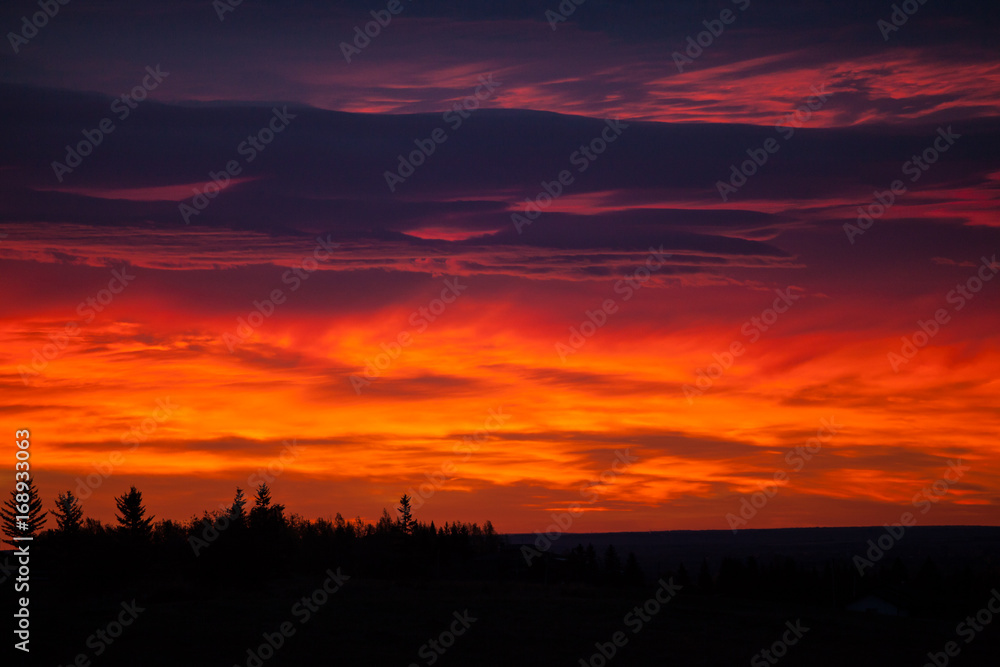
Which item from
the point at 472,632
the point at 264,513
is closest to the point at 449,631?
the point at 472,632

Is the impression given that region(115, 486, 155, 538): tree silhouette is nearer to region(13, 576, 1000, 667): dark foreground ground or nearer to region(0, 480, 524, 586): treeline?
region(0, 480, 524, 586): treeline

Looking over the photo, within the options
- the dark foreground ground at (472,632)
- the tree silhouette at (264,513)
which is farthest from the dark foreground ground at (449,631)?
the tree silhouette at (264,513)

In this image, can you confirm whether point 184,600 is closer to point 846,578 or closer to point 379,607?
point 379,607

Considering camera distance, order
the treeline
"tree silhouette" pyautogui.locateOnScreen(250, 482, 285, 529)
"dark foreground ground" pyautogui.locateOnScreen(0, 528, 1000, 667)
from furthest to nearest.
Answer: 1. "tree silhouette" pyautogui.locateOnScreen(250, 482, 285, 529)
2. the treeline
3. "dark foreground ground" pyautogui.locateOnScreen(0, 528, 1000, 667)

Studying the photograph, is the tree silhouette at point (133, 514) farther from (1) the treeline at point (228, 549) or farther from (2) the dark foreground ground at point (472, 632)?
(2) the dark foreground ground at point (472, 632)

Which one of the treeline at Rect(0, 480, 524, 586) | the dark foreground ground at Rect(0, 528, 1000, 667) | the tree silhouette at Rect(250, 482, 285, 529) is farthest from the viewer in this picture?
the tree silhouette at Rect(250, 482, 285, 529)

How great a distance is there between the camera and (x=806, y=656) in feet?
120

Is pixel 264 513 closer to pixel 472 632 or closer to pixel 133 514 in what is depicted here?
pixel 133 514

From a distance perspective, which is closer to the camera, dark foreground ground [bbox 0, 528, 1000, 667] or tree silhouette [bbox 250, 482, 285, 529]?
dark foreground ground [bbox 0, 528, 1000, 667]

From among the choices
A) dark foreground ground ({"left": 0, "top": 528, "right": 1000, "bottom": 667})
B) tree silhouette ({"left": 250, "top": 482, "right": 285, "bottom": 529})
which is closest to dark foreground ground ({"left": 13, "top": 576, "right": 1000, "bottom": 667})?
dark foreground ground ({"left": 0, "top": 528, "right": 1000, "bottom": 667})

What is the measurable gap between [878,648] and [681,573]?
5949 centimetres

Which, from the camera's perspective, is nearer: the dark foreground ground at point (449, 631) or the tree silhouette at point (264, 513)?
the dark foreground ground at point (449, 631)

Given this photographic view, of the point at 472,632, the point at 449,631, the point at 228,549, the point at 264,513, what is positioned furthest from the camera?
the point at 264,513

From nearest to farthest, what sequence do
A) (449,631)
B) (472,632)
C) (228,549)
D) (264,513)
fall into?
1. (449,631)
2. (472,632)
3. (228,549)
4. (264,513)
